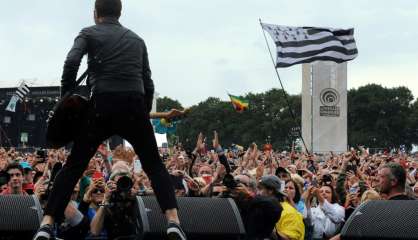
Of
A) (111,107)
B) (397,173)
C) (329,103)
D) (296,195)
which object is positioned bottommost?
(296,195)

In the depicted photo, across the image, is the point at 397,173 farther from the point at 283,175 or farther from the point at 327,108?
the point at 327,108

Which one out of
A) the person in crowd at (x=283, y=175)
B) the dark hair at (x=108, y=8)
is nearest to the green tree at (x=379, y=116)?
the person in crowd at (x=283, y=175)

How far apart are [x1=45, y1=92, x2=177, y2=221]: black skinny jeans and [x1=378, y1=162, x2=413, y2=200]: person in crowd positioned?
Result: 8.61 ft

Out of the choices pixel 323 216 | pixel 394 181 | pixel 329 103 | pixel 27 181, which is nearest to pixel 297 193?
pixel 323 216

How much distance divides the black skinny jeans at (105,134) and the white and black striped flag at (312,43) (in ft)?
66.4

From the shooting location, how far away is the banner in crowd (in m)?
61.7

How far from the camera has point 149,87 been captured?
675 centimetres

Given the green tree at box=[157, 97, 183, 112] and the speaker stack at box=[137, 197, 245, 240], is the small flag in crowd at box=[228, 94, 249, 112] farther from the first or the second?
the green tree at box=[157, 97, 183, 112]

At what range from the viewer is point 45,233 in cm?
621

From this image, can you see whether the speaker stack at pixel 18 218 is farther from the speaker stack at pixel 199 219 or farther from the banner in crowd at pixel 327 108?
the banner in crowd at pixel 327 108

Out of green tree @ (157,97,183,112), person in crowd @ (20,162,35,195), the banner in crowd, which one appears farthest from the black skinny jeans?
green tree @ (157,97,183,112)

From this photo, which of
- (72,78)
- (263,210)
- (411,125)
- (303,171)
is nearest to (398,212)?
(263,210)

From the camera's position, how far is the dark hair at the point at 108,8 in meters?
6.50

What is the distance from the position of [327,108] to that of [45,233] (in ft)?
189
